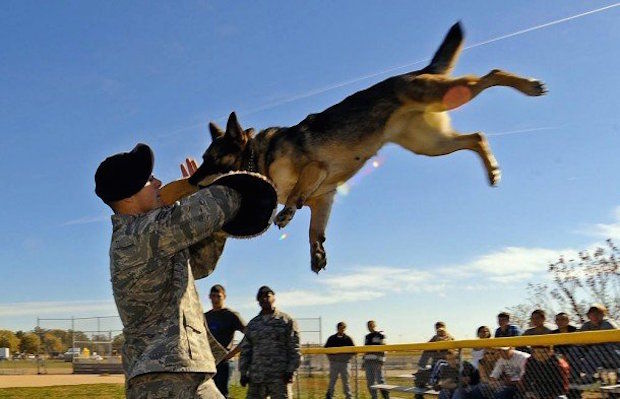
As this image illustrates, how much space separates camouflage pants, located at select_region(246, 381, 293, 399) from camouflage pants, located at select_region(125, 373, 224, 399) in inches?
245

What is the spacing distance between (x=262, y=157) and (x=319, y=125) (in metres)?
0.91

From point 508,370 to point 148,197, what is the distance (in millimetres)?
3888

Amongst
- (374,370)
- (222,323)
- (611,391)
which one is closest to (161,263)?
(611,391)

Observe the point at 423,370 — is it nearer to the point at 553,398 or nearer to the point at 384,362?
the point at 384,362

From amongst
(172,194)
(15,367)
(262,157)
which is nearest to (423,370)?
(262,157)

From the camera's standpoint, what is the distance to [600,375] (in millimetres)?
4488

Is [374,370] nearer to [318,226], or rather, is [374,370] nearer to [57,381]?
[318,226]

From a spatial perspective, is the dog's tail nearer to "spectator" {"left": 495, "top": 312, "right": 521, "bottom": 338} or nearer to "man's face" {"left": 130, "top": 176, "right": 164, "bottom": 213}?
"spectator" {"left": 495, "top": 312, "right": 521, "bottom": 338}

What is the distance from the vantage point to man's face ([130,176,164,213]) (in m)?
2.86

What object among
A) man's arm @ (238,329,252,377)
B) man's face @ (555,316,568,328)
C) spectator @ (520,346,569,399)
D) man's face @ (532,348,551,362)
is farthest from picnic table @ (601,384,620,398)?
man's arm @ (238,329,252,377)

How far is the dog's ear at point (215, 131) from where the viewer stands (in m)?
5.05

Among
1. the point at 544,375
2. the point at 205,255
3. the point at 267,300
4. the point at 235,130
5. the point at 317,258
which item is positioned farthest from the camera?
the point at 267,300

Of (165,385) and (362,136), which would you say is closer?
(165,385)

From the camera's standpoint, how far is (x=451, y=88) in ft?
19.7
